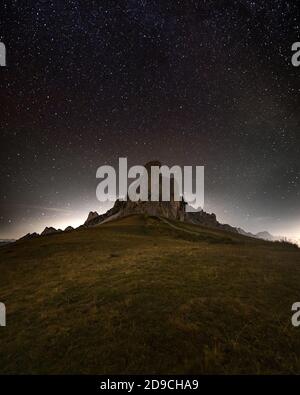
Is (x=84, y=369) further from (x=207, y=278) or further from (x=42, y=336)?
(x=207, y=278)

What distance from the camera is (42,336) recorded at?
814cm

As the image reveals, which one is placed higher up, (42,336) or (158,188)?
(158,188)

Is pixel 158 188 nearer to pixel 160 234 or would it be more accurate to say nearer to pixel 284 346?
pixel 160 234

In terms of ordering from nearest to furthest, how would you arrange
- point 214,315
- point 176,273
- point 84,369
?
1. point 84,369
2. point 214,315
3. point 176,273

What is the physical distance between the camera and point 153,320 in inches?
340

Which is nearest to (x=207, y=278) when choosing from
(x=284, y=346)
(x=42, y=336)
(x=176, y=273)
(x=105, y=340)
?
(x=176, y=273)

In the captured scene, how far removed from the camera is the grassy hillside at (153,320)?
6500mm

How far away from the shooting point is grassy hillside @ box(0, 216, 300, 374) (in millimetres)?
6500

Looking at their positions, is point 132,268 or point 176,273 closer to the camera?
point 176,273

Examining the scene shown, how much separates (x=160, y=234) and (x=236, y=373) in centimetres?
3379

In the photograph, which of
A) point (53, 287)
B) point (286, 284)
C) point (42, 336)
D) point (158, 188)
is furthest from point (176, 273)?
point (158, 188)

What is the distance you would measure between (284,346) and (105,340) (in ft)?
18.1
